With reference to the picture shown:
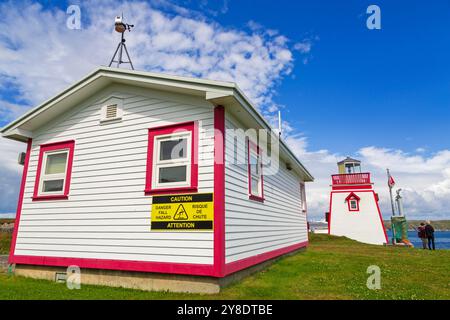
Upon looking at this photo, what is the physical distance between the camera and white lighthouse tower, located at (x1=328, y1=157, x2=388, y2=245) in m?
26.9

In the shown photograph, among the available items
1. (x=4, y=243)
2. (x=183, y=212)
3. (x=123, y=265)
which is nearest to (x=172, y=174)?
(x=183, y=212)

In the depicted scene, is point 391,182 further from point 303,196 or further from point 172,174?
point 172,174

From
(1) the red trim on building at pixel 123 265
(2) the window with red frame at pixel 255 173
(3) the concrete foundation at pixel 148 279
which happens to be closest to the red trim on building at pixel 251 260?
(3) the concrete foundation at pixel 148 279

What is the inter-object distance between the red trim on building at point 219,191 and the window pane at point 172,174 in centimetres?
91

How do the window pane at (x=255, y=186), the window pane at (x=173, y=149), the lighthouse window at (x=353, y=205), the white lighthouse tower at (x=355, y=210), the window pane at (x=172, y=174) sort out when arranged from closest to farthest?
1. the window pane at (x=172, y=174)
2. the window pane at (x=173, y=149)
3. the window pane at (x=255, y=186)
4. the white lighthouse tower at (x=355, y=210)
5. the lighthouse window at (x=353, y=205)

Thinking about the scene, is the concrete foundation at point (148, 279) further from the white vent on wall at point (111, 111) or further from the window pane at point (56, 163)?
the white vent on wall at point (111, 111)

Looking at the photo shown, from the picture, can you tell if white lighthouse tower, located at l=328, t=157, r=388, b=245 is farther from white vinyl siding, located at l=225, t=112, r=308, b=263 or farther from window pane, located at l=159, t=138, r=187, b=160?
window pane, located at l=159, t=138, r=187, b=160

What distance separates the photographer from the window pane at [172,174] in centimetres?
672

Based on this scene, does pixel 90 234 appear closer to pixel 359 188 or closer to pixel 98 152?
pixel 98 152

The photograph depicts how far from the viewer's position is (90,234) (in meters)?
7.39

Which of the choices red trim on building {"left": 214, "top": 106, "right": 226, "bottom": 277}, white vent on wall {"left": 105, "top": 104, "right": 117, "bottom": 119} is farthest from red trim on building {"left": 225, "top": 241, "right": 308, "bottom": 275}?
white vent on wall {"left": 105, "top": 104, "right": 117, "bottom": 119}

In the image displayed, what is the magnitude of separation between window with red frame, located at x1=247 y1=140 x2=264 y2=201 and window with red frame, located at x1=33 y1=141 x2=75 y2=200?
4972mm
